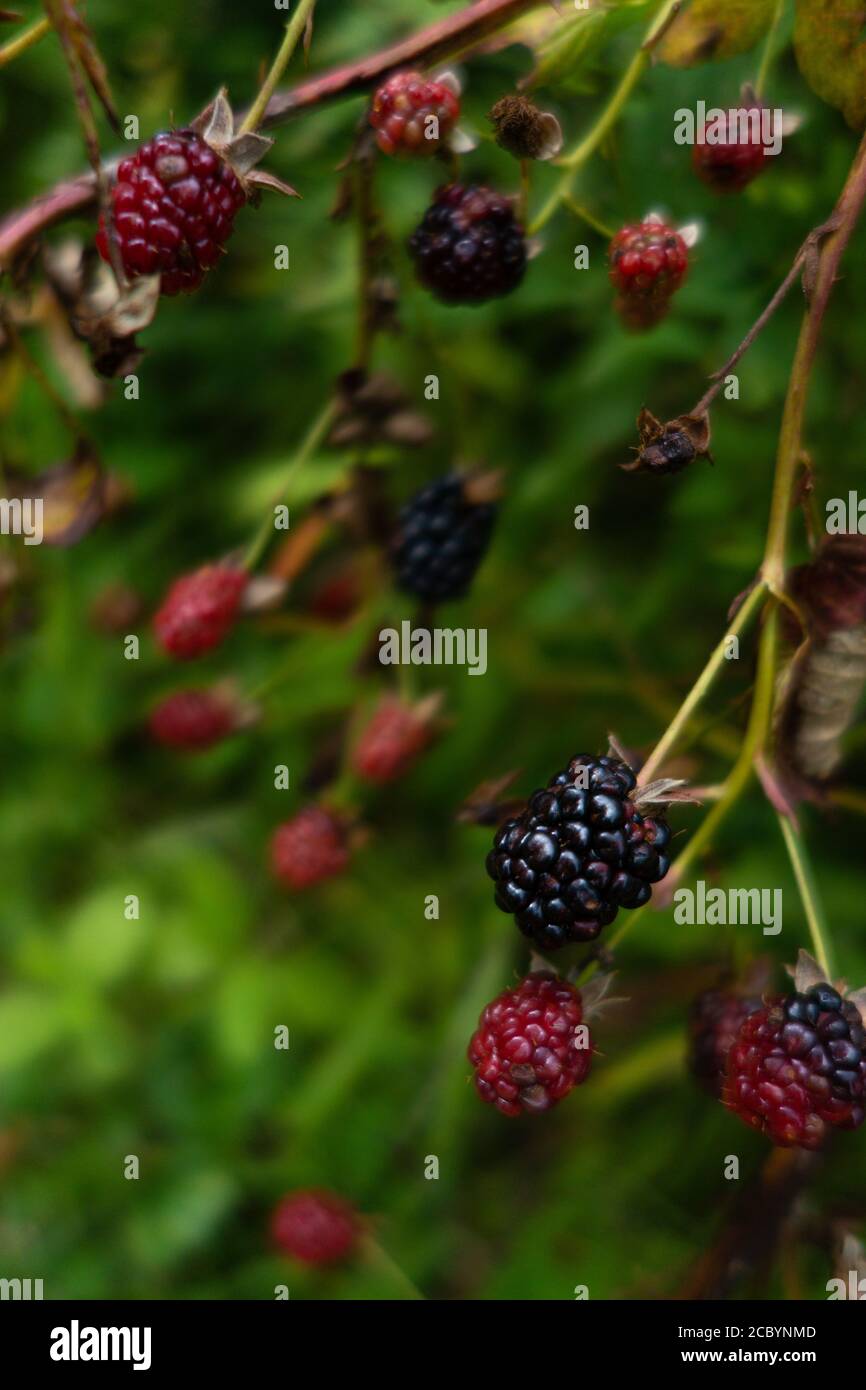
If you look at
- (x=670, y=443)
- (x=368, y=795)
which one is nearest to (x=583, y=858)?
(x=670, y=443)

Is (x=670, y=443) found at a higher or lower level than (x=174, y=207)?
lower

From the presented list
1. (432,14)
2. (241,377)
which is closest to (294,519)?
(241,377)

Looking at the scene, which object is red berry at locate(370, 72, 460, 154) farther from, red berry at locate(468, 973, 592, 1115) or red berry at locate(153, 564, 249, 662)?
red berry at locate(468, 973, 592, 1115)

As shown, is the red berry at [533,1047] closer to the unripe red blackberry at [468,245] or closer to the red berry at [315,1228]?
the unripe red blackberry at [468,245]

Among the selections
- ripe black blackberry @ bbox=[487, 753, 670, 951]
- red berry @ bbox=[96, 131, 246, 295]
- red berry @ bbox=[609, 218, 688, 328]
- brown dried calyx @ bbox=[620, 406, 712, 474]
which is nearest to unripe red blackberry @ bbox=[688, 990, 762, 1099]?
ripe black blackberry @ bbox=[487, 753, 670, 951]

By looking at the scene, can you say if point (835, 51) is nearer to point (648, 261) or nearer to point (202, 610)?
point (648, 261)
